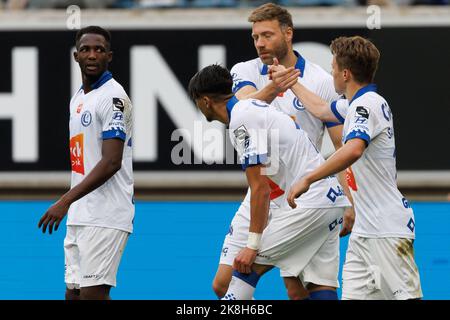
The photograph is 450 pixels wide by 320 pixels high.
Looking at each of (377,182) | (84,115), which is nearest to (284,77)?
(377,182)

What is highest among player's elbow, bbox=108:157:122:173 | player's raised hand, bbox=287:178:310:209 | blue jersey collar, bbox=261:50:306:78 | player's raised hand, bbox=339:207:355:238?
blue jersey collar, bbox=261:50:306:78

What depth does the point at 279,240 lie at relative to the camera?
5.91m

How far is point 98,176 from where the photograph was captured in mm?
6211

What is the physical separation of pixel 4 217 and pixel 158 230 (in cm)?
150

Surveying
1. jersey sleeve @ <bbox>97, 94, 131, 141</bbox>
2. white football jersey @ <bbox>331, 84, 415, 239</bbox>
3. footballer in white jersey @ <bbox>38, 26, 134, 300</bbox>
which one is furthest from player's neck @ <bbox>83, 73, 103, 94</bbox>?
white football jersey @ <bbox>331, 84, 415, 239</bbox>

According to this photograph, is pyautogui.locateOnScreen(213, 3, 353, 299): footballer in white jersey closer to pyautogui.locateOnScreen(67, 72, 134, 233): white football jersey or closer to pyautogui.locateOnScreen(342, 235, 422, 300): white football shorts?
pyautogui.locateOnScreen(342, 235, 422, 300): white football shorts

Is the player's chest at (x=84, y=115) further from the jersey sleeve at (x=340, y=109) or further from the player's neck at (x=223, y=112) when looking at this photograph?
the jersey sleeve at (x=340, y=109)

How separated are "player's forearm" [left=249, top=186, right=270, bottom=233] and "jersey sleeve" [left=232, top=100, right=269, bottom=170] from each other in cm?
14

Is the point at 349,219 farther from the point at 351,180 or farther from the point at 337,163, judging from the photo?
the point at 337,163

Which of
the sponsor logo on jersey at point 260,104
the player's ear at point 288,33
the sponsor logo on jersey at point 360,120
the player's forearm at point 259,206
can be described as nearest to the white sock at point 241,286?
the player's forearm at point 259,206

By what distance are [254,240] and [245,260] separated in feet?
0.42

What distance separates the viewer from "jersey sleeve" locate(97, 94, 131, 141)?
6.31m
